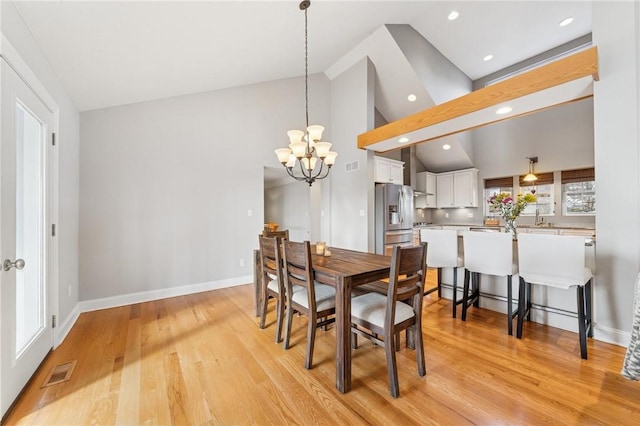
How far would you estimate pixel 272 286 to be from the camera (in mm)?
2582

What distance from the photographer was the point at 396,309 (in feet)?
6.05

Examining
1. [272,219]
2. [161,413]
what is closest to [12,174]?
[161,413]

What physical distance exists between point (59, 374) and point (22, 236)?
3.50 ft

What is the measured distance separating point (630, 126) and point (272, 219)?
723 cm

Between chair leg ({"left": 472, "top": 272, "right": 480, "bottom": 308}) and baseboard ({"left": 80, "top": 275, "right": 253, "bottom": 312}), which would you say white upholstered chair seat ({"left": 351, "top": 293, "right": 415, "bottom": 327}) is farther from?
baseboard ({"left": 80, "top": 275, "right": 253, "bottom": 312})

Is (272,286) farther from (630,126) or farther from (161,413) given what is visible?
(630,126)

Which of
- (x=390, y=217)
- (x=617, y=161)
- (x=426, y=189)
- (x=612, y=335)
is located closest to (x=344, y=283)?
(x=612, y=335)

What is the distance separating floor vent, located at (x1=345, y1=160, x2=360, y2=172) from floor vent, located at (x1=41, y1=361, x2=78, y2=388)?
14.4ft

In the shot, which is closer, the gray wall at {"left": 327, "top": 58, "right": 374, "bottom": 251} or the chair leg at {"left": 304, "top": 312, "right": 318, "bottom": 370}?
the chair leg at {"left": 304, "top": 312, "right": 318, "bottom": 370}

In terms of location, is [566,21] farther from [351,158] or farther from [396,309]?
[396,309]

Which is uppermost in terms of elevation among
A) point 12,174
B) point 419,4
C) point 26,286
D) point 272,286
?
point 419,4

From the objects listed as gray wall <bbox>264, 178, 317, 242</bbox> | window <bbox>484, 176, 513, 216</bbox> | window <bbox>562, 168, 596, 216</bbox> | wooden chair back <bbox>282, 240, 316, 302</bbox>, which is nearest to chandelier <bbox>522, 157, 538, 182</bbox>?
window <bbox>484, 176, 513, 216</bbox>

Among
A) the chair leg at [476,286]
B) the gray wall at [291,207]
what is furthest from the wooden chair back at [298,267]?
the gray wall at [291,207]

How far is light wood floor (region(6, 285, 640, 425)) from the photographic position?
1.51 meters
